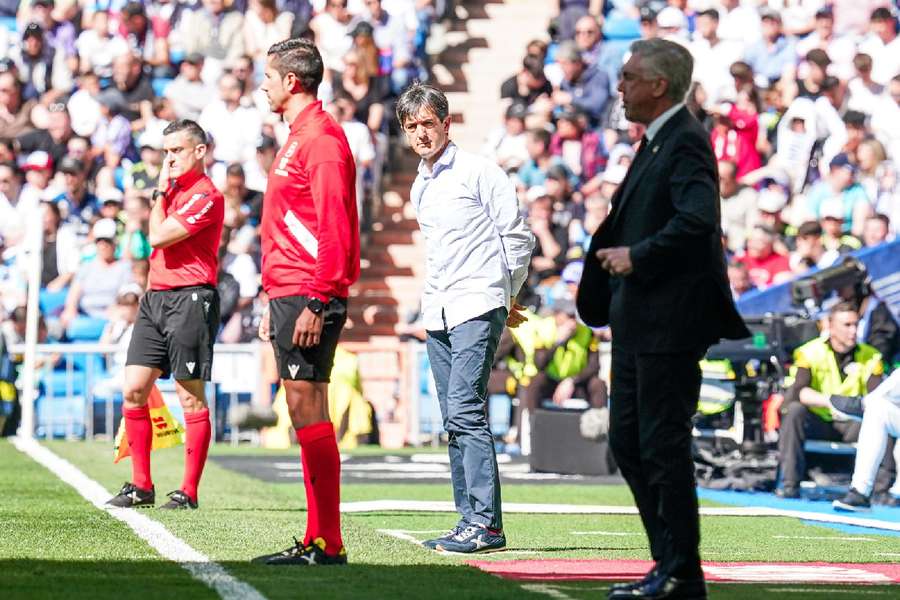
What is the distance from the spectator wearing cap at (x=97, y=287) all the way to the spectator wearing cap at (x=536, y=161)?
4705mm

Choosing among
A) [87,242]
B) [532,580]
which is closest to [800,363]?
[532,580]

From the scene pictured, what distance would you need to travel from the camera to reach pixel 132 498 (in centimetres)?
1076

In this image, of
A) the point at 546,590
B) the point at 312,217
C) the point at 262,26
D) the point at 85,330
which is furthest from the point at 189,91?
the point at 546,590

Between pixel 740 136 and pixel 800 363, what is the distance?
7.38m

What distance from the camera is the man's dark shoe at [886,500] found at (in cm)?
1346

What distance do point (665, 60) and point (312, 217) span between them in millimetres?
1864

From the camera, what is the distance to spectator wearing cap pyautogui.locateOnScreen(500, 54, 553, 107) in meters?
23.4

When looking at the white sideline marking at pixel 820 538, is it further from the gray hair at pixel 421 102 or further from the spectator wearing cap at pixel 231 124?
the spectator wearing cap at pixel 231 124

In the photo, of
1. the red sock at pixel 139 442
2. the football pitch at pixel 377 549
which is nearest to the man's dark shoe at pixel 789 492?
the football pitch at pixel 377 549

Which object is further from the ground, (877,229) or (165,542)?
(877,229)

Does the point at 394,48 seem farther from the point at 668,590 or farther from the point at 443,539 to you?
the point at 668,590

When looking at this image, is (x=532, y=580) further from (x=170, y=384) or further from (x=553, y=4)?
(x=553, y=4)

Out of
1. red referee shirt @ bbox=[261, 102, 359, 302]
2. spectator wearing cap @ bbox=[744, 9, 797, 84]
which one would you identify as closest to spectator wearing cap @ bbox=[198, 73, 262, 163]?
spectator wearing cap @ bbox=[744, 9, 797, 84]

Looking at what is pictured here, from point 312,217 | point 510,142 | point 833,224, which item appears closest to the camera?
point 312,217
